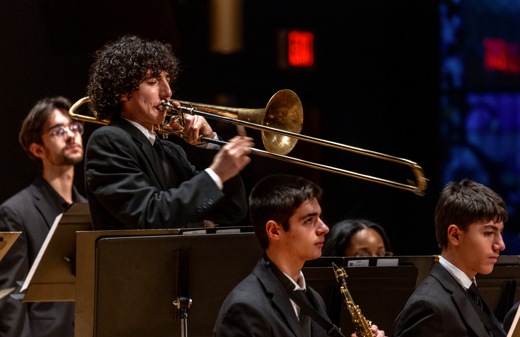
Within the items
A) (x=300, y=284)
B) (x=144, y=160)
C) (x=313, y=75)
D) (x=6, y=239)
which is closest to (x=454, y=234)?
(x=300, y=284)

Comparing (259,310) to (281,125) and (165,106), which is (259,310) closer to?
(165,106)

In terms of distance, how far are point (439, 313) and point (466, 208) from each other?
0.50 meters

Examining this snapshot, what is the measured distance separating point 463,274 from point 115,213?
4.55ft

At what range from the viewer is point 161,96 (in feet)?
8.41

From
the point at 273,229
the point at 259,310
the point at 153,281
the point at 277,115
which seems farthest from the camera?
the point at 277,115

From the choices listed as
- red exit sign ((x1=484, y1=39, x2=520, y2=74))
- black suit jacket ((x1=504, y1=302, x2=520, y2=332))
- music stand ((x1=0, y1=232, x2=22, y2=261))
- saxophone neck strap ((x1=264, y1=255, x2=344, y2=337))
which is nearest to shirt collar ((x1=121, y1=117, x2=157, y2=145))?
music stand ((x1=0, y1=232, x2=22, y2=261))

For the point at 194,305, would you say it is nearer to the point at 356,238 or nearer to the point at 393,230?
the point at 356,238

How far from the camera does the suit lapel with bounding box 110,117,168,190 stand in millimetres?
2426

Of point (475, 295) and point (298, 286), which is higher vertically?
point (298, 286)

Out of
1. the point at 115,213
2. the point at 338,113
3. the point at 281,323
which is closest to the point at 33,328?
the point at 115,213

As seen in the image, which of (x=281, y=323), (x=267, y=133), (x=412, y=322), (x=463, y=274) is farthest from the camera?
(x=267, y=133)

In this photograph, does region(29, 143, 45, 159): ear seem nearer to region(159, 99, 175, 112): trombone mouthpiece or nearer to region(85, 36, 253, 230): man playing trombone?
region(85, 36, 253, 230): man playing trombone

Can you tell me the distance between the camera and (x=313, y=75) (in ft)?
14.5

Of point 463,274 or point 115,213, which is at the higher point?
point 115,213
